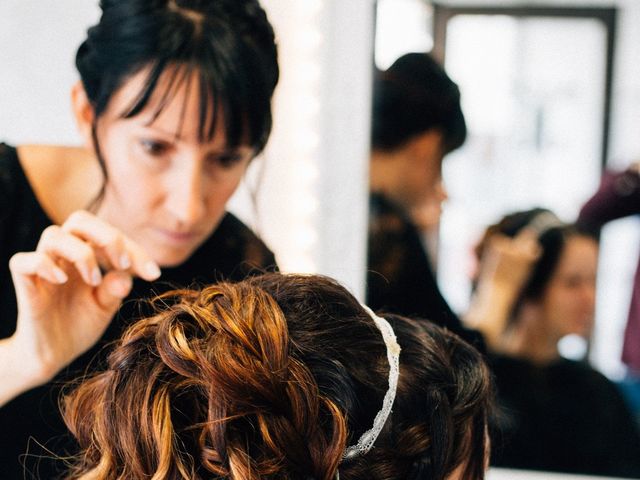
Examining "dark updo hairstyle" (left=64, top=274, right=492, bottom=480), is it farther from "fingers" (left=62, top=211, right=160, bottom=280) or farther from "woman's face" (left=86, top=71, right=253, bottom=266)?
"woman's face" (left=86, top=71, right=253, bottom=266)

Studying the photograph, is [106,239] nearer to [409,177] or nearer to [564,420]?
[409,177]

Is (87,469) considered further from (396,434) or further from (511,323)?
(511,323)

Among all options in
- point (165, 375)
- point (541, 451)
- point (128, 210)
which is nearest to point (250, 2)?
point (128, 210)

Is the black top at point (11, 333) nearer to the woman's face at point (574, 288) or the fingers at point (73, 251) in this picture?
the fingers at point (73, 251)

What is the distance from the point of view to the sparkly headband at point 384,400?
59 centimetres

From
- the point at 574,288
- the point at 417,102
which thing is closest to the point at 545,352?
the point at 574,288

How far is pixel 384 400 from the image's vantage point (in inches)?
23.6

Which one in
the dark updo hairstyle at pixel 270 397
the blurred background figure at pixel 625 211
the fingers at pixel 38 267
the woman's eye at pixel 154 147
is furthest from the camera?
the blurred background figure at pixel 625 211

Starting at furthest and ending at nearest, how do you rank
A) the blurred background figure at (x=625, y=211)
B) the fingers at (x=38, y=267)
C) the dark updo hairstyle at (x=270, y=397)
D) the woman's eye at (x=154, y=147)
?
the blurred background figure at (x=625, y=211) < the woman's eye at (x=154, y=147) < the fingers at (x=38, y=267) < the dark updo hairstyle at (x=270, y=397)

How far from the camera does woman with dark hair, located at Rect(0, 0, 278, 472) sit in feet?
2.61

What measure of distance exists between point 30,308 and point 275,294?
0.30 metres

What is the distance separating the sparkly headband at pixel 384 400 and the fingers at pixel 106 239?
27 cm

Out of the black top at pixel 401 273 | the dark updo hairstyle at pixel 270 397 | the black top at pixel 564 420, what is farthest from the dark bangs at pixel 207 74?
the black top at pixel 564 420

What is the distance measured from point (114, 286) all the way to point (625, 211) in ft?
2.38
